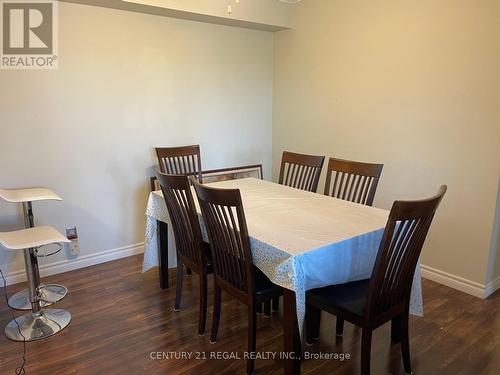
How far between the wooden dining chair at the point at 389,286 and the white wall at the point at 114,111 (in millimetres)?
2156

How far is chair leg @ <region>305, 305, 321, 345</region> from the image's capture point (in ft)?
7.30

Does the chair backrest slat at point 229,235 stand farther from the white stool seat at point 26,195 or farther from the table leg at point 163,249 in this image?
the white stool seat at point 26,195

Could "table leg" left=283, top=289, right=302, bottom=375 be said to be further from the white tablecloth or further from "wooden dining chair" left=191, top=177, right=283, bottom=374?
"wooden dining chair" left=191, top=177, right=283, bottom=374

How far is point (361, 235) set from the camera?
1.87 m

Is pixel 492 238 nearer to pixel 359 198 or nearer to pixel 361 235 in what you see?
pixel 359 198

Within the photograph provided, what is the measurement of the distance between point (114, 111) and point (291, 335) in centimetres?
240

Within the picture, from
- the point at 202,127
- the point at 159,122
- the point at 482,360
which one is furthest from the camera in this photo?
the point at 202,127

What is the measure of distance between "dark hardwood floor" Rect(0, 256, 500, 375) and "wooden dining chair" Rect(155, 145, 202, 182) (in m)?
1.04

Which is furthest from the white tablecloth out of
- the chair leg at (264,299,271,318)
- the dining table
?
the chair leg at (264,299,271,318)

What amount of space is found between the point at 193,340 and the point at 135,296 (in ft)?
2.36

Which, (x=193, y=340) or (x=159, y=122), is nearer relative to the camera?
A: (x=193, y=340)

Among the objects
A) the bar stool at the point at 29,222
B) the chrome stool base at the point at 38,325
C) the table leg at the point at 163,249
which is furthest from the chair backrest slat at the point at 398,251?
the bar stool at the point at 29,222

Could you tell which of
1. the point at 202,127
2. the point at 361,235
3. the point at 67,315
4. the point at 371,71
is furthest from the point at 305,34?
the point at 67,315

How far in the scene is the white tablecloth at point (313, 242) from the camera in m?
1.68
